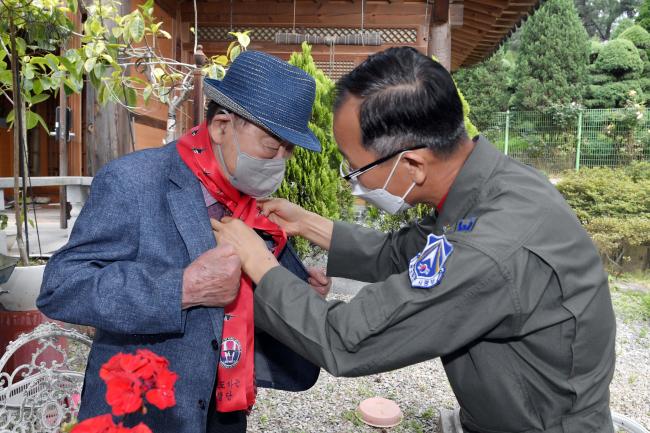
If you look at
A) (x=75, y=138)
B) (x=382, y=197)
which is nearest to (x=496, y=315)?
(x=382, y=197)

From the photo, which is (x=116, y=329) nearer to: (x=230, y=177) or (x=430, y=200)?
(x=230, y=177)

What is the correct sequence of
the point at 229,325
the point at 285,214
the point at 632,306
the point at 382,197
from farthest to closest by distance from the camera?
the point at 632,306, the point at 285,214, the point at 382,197, the point at 229,325

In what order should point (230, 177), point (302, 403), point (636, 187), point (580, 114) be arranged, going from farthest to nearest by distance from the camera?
point (580, 114), point (636, 187), point (302, 403), point (230, 177)

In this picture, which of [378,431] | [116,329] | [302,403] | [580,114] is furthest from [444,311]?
[580,114]

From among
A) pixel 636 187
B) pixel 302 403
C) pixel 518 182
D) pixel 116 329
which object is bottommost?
pixel 302 403

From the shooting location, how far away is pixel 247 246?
163 centimetres

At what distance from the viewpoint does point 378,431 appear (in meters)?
3.70

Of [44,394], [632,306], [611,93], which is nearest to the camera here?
[44,394]

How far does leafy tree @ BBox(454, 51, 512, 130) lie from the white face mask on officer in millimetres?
24719

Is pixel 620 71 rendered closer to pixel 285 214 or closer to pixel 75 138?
pixel 75 138

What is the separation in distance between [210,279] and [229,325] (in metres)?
0.27

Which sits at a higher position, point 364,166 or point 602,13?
point 602,13

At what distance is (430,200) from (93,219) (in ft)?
3.19

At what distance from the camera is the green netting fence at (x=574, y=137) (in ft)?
58.5
